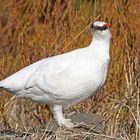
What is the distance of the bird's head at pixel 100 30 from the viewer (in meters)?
4.51

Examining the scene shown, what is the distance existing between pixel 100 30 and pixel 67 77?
389 mm

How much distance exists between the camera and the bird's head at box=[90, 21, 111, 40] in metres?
4.51

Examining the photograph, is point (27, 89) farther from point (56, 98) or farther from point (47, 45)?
point (47, 45)

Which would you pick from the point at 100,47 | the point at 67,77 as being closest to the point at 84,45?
the point at 100,47

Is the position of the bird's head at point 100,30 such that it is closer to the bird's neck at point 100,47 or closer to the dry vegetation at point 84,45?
the bird's neck at point 100,47

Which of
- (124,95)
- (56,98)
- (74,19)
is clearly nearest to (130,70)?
(124,95)

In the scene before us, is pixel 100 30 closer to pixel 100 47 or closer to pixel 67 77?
pixel 100 47

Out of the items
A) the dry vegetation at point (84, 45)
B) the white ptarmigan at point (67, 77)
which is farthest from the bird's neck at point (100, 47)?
the dry vegetation at point (84, 45)

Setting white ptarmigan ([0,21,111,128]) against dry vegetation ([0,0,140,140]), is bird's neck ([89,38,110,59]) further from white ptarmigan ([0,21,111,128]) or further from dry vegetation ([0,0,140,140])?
dry vegetation ([0,0,140,140])

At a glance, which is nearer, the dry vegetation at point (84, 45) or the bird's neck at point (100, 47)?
the bird's neck at point (100, 47)

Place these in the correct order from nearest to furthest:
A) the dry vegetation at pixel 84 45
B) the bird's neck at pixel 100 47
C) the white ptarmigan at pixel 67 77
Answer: the white ptarmigan at pixel 67 77 → the bird's neck at pixel 100 47 → the dry vegetation at pixel 84 45

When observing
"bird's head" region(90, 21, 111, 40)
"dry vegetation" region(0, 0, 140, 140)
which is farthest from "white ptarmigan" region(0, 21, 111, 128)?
"dry vegetation" region(0, 0, 140, 140)

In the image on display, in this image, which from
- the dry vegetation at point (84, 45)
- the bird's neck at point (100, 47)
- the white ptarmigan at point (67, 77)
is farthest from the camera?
the dry vegetation at point (84, 45)

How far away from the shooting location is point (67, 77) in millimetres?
4449
